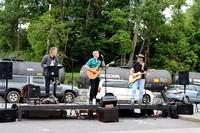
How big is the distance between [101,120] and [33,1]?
124 feet

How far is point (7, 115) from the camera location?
9125 millimetres

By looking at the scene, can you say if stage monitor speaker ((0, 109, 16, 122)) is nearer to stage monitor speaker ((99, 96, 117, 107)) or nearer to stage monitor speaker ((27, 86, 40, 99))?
stage monitor speaker ((27, 86, 40, 99))

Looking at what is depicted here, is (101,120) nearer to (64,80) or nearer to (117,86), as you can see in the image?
(117,86)

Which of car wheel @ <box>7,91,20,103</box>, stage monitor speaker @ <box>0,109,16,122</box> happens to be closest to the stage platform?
stage monitor speaker @ <box>0,109,16,122</box>

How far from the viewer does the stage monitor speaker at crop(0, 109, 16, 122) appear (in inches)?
356

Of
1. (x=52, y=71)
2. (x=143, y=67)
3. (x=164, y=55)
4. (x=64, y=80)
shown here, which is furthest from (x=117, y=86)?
(x=164, y=55)

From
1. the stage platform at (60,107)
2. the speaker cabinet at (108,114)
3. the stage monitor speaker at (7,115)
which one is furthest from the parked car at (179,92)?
the stage monitor speaker at (7,115)

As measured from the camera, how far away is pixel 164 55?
43.3 meters

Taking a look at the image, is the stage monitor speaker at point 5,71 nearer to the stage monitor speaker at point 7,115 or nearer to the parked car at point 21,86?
the stage monitor speaker at point 7,115

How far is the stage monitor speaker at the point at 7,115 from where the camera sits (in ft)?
29.7

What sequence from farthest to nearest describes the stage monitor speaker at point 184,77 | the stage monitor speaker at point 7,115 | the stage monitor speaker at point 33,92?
the stage monitor speaker at point 184,77, the stage monitor speaker at point 33,92, the stage monitor speaker at point 7,115

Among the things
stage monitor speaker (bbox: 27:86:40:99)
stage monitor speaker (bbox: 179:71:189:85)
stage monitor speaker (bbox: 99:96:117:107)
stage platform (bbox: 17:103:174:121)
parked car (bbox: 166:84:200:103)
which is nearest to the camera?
stage platform (bbox: 17:103:174:121)

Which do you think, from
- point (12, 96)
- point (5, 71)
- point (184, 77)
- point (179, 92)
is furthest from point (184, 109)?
point (12, 96)

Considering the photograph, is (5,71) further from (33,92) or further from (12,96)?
(12,96)
